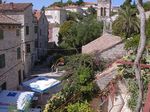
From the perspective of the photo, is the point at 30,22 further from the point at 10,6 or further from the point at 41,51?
the point at 41,51

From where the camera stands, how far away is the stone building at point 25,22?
4241cm

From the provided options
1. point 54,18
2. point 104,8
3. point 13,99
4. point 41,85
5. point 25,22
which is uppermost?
point 104,8

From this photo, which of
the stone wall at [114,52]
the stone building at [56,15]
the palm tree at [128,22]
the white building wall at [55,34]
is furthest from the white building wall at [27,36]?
the stone building at [56,15]

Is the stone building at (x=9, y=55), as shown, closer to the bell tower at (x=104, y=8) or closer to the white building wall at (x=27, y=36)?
the white building wall at (x=27, y=36)

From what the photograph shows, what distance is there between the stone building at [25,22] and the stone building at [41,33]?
5.43m

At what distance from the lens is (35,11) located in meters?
56.4

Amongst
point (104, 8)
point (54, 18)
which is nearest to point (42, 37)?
point (104, 8)

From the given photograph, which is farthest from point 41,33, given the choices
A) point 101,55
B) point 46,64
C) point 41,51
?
point 101,55

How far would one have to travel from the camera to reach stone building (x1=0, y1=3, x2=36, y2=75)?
139 ft

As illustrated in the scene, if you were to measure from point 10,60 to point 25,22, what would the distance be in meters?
13.2

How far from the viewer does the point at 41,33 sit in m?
56.3

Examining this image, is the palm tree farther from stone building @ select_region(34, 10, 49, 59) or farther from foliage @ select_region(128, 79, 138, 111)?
foliage @ select_region(128, 79, 138, 111)

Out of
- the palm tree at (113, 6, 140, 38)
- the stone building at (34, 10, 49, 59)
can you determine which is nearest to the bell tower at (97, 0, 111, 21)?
the stone building at (34, 10, 49, 59)

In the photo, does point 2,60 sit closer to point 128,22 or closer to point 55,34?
point 128,22
